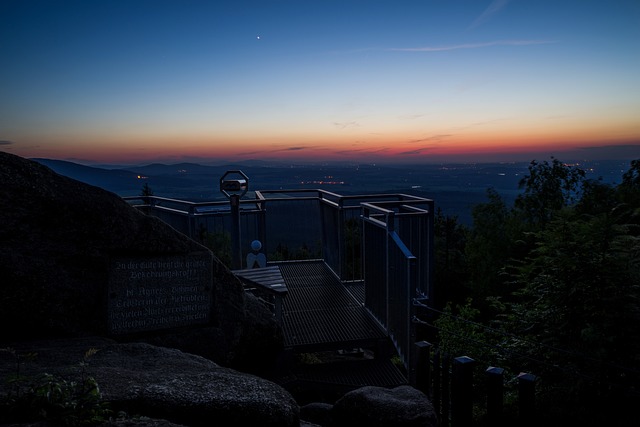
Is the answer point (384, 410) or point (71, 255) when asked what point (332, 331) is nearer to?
point (384, 410)

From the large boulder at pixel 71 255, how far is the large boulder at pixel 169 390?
0.70m

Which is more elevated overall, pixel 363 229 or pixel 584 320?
pixel 363 229

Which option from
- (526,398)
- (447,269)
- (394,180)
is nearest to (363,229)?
(526,398)

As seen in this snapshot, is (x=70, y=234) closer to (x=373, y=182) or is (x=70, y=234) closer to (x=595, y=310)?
(x=595, y=310)

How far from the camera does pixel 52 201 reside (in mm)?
4551

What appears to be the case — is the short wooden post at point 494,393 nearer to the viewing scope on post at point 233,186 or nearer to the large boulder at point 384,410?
the large boulder at point 384,410

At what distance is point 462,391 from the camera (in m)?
4.05

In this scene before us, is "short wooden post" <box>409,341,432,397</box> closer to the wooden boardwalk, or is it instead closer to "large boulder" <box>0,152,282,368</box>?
the wooden boardwalk

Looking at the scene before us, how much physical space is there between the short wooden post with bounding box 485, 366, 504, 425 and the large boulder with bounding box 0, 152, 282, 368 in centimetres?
279

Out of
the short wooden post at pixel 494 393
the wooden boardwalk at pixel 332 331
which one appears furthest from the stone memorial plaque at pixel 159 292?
the short wooden post at pixel 494 393

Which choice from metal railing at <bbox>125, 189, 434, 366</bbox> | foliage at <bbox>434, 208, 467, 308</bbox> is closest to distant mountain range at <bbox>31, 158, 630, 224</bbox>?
foliage at <bbox>434, 208, 467, 308</bbox>

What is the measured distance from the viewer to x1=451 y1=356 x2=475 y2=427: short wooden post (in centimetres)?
402

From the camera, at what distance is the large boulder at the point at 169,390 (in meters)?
2.98

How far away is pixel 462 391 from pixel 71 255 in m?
3.82
